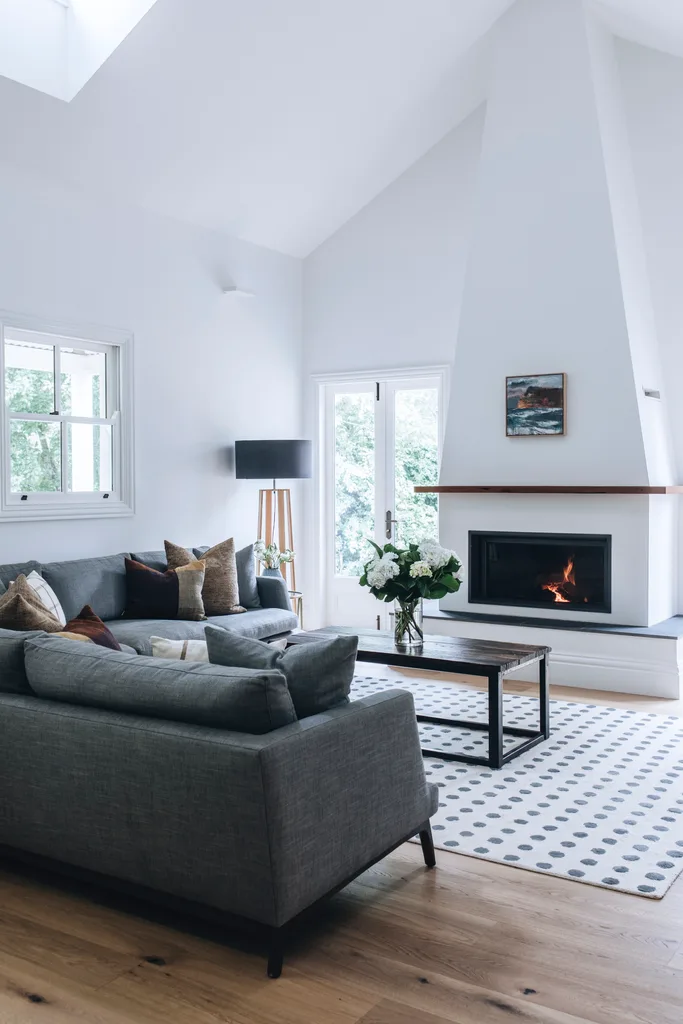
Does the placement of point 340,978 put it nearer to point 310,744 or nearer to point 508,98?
point 310,744

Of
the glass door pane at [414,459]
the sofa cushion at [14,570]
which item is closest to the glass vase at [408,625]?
the sofa cushion at [14,570]

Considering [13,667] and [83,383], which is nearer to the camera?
[13,667]

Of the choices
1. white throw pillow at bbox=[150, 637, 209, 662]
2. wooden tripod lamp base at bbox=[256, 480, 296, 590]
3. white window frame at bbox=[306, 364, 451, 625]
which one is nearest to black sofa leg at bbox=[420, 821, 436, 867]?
Result: white throw pillow at bbox=[150, 637, 209, 662]

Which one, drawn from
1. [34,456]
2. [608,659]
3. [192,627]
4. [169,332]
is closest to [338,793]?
[192,627]

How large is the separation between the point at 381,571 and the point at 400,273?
3.59m

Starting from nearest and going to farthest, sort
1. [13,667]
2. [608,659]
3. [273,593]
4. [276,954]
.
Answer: [276,954], [13,667], [608,659], [273,593]

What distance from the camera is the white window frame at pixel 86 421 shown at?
17.6ft

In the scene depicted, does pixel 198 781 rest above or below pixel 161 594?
below

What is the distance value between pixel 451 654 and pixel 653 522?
2.19m

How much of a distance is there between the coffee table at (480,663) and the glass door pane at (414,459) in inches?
98.8

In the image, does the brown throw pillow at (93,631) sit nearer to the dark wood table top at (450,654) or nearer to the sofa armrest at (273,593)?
the dark wood table top at (450,654)

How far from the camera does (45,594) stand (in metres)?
4.77

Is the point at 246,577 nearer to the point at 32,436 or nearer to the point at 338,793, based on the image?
the point at 32,436

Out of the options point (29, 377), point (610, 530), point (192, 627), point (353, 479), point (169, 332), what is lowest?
point (192, 627)
